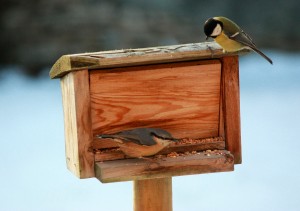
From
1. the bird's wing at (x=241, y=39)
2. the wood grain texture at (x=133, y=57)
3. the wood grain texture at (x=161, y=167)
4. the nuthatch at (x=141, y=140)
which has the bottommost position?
the wood grain texture at (x=161, y=167)

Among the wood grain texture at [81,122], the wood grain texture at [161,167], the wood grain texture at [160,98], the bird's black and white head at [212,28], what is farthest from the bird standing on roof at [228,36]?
the wood grain texture at [81,122]

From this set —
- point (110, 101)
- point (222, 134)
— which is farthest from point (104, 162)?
point (222, 134)

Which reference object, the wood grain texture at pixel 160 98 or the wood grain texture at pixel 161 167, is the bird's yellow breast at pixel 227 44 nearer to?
the wood grain texture at pixel 160 98

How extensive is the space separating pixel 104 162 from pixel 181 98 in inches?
18.5

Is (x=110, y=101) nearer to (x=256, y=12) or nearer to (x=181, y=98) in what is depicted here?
(x=181, y=98)

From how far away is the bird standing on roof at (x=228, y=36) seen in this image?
15.4ft

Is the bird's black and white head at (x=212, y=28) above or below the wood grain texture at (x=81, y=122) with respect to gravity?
above

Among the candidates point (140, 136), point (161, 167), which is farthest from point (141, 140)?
point (161, 167)

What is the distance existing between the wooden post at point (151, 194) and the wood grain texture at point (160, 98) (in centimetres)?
24

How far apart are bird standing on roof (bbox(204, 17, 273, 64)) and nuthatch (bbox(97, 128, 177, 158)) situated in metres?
0.53

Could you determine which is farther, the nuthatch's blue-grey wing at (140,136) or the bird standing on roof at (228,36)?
the bird standing on roof at (228,36)

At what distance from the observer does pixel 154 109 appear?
462cm

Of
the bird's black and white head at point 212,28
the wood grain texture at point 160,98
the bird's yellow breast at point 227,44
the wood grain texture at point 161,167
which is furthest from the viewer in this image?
the bird's black and white head at point 212,28

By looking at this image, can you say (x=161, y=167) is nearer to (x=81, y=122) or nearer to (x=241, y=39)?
(x=81, y=122)
